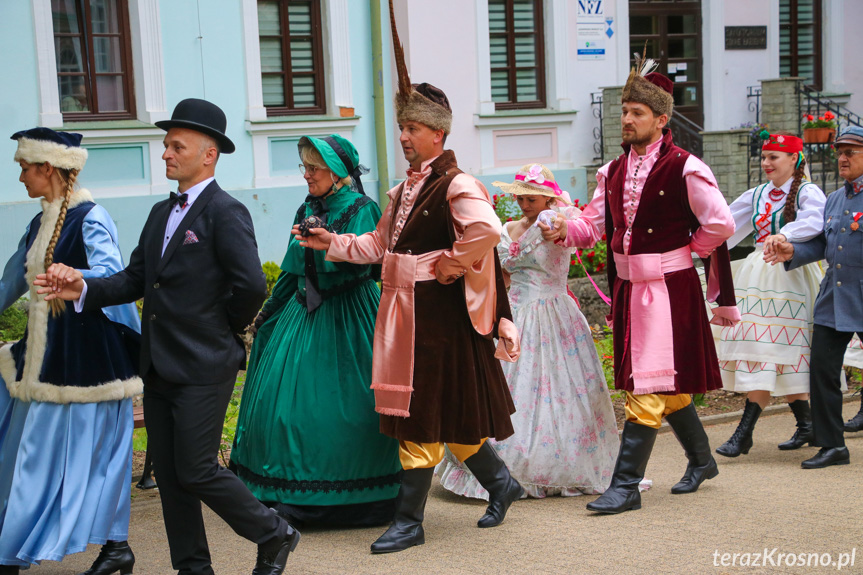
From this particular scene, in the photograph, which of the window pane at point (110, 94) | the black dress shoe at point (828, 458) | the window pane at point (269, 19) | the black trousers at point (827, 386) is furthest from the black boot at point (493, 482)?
the window pane at point (269, 19)

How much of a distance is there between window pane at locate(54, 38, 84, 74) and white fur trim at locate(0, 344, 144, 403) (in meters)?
6.58

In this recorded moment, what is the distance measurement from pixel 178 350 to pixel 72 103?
23.6 feet

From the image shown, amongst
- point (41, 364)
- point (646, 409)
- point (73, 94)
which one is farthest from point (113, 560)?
point (73, 94)

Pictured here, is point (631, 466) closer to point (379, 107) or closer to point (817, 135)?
point (817, 135)

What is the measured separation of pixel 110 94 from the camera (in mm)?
10227

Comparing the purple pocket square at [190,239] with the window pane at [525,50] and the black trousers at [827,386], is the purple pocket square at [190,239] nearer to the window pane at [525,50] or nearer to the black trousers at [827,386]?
the black trousers at [827,386]

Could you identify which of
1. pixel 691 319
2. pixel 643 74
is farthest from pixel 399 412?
pixel 643 74

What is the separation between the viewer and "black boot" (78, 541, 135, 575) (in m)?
4.03

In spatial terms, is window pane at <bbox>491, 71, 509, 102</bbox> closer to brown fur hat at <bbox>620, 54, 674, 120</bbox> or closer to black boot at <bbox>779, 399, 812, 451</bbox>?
black boot at <bbox>779, 399, 812, 451</bbox>

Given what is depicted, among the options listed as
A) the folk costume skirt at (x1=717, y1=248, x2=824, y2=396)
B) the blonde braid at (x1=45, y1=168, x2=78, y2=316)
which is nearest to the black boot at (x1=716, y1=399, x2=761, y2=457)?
the folk costume skirt at (x1=717, y1=248, x2=824, y2=396)

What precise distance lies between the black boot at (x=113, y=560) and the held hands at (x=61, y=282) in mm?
1043

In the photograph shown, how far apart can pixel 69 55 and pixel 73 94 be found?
381mm

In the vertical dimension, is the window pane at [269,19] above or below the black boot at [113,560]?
above

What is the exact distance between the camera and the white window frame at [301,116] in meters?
10.6
